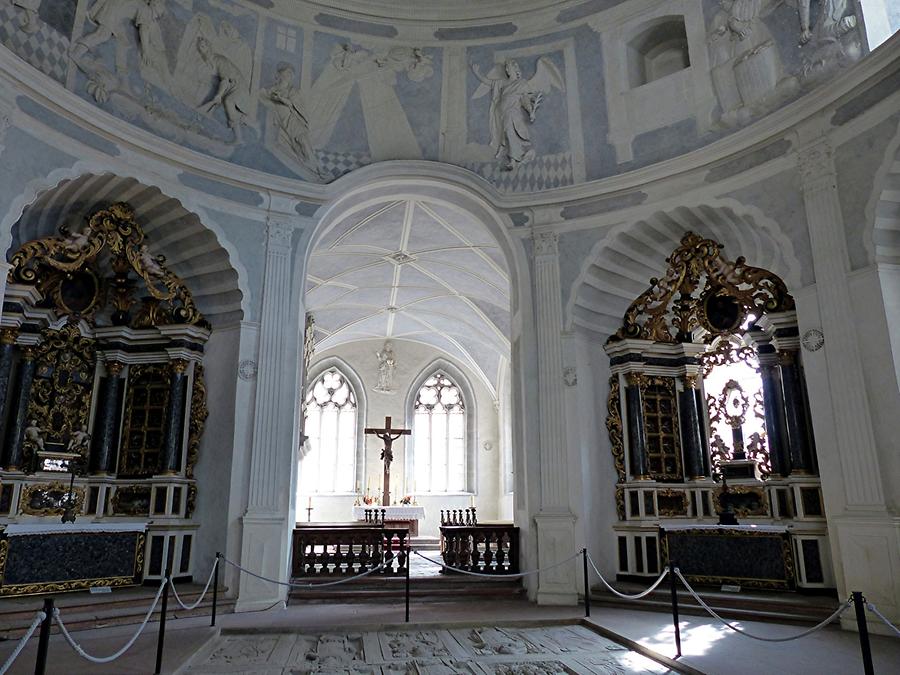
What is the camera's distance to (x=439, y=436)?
2444cm

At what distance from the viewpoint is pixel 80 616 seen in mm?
8039

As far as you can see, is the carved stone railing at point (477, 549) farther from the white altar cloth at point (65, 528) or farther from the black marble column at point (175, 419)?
the white altar cloth at point (65, 528)

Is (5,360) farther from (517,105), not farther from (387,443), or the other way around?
(387,443)

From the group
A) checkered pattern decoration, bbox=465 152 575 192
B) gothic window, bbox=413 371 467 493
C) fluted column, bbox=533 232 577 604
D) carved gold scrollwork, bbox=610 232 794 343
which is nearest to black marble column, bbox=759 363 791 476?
carved gold scrollwork, bbox=610 232 794 343

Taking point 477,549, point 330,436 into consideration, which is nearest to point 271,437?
point 477,549

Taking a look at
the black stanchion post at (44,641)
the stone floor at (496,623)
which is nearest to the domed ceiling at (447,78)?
the stone floor at (496,623)

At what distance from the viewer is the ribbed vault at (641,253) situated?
34.1 feet

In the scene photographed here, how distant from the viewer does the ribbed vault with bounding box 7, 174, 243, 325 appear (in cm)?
957

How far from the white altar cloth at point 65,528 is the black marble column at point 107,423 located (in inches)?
47.4

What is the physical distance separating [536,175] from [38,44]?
736 centimetres

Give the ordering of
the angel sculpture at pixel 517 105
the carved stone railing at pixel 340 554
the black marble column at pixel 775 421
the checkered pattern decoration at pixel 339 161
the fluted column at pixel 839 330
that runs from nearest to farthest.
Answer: the fluted column at pixel 839 330 → the black marble column at pixel 775 421 → the carved stone railing at pixel 340 554 → the checkered pattern decoration at pixel 339 161 → the angel sculpture at pixel 517 105

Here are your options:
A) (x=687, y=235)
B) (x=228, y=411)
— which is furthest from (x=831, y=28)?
(x=228, y=411)

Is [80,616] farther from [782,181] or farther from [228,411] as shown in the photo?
[782,181]

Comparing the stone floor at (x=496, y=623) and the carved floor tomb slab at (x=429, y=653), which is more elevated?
the stone floor at (x=496, y=623)
